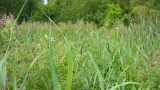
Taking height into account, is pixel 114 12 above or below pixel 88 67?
below

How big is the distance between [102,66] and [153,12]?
1161 centimetres

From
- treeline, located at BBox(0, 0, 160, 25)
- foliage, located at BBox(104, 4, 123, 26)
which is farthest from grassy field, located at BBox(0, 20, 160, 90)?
foliage, located at BBox(104, 4, 123, 26)

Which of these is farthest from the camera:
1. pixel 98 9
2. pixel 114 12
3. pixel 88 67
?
pixel 98 9

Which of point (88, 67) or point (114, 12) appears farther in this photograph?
point (114, 12)

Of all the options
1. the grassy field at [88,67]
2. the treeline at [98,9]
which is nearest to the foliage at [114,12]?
the treeline at [98,9]

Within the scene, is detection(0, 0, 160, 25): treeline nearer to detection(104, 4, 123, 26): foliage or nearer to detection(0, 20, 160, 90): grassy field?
detection(104, 4, 123, 26): foliage

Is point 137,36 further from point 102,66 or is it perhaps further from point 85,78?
point 85,78

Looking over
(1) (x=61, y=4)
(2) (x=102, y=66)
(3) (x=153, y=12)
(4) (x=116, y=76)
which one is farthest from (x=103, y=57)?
(1) (x=61, y=4)

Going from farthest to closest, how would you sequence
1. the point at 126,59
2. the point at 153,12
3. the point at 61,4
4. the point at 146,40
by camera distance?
the point at 61,4 < the point at 153,12 < the point at 146,40 < the point at 126,59

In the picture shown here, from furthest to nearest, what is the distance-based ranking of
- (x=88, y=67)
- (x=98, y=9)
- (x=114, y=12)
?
(x=98, y=9) → (x=114, y=12) → (x=88, y=67)

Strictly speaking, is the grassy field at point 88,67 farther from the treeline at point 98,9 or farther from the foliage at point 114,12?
the foliage at point 114,12

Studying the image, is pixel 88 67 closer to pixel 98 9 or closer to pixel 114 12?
pixel 114 12

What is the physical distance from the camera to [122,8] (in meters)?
19.9

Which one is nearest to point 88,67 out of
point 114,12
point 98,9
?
point 114,12
